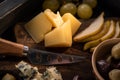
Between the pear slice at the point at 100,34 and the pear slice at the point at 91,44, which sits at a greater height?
the pear slice at the point at 100,34

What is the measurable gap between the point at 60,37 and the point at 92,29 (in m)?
0.16

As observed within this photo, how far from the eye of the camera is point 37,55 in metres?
1.03

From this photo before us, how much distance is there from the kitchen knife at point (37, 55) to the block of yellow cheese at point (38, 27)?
93 millimetres

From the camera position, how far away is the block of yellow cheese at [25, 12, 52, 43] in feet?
3.63

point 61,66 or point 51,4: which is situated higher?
point 51,4

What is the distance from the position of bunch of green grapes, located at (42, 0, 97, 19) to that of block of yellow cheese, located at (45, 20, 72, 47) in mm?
111

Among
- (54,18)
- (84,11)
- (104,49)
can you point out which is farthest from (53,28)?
(104,49)

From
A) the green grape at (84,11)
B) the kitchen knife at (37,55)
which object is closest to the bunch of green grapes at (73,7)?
the green grape at (84,11)

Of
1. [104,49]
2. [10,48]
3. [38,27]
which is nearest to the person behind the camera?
[104,49]

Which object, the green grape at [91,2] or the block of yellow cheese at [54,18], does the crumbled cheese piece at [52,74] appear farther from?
the green grape at [91,2]

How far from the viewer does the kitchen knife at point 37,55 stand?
1.02 metres

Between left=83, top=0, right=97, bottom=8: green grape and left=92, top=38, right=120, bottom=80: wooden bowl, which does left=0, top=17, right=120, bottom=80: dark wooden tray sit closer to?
left=92, top=38, right=120, bottom=80: wooden bowl

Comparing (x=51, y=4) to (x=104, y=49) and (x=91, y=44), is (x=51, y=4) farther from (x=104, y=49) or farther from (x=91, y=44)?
(x=104, y=49)

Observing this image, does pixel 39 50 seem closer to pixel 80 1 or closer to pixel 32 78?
pixel 32 78
